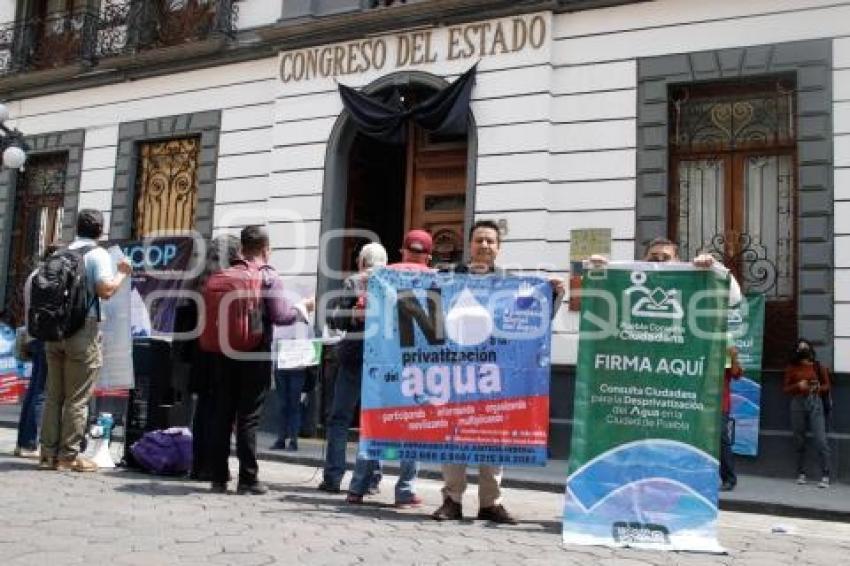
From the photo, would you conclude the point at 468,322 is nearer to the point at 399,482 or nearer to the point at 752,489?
the point at 399,482

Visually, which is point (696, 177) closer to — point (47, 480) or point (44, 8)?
point (47, 480)

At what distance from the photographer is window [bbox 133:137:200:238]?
15.9 m

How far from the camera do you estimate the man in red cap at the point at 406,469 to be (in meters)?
6.27

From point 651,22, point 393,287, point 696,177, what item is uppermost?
point 651,22

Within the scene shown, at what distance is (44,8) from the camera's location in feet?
61.3

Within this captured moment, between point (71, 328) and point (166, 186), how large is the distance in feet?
31.8

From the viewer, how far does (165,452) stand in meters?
7.32

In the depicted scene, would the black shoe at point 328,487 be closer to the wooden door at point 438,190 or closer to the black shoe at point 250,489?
the black shoe at point 250,489

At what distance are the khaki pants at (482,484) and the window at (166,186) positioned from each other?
10.9 m

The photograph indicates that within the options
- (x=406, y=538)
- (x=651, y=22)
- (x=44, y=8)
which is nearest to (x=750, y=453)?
(x=651, y=22)

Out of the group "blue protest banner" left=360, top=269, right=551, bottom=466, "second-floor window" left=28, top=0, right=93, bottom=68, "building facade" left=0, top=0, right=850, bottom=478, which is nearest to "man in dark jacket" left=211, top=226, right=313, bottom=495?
"blue protest banner" left=360, top=269, right=551, bottom=466

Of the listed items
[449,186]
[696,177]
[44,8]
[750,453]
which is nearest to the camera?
[750,453]

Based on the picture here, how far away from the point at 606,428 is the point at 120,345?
13.9 feet

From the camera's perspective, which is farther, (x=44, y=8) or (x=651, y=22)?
(x=44, y=8)
